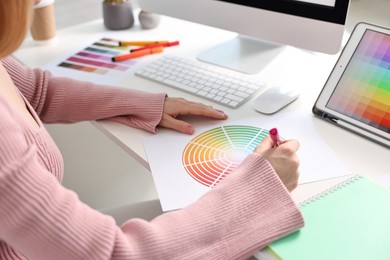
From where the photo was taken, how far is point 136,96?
2.88ft

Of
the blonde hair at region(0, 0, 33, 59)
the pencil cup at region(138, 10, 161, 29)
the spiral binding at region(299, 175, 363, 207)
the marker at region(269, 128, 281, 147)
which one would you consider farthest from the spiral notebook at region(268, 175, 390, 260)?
the pencil cup at region(138, 10, 161, 29)

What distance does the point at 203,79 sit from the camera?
3.28 feet

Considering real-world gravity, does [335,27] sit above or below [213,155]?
above

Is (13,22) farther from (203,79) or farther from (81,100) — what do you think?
(203,79)

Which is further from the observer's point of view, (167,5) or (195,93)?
(167,5)

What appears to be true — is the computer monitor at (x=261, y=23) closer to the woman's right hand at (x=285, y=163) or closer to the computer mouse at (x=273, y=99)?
the computer mouse at (x=273, y=99)

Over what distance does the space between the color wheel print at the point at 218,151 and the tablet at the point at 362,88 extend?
0.14 metres

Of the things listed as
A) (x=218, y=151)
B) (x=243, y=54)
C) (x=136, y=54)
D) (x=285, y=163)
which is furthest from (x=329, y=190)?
(x=136, y=54)

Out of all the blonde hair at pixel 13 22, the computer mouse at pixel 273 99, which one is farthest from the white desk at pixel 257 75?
the blonde hair at pixel 13 22

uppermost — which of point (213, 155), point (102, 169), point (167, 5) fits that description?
point (167, 5)

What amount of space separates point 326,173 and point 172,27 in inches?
29.1

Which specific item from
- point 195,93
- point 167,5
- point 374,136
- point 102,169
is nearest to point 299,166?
point 374,136

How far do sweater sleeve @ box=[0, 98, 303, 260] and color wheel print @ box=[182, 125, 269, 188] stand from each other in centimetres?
7

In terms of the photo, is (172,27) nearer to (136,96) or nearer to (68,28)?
(68,28)
